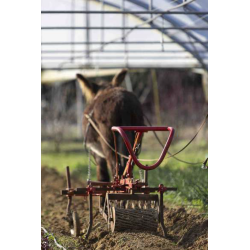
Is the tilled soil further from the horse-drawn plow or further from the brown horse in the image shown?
the brown horse

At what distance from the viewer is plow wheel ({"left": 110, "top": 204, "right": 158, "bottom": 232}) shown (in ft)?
19.2

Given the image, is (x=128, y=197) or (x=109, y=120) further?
(x=109, y=120)

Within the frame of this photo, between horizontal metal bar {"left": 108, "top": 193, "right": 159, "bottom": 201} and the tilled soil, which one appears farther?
horizontal metal bar {"left": 108, "top": 193, "right": 159, "bottom": 201}

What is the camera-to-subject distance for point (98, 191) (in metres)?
6.45

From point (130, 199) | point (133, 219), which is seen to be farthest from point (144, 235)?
point (130, 199)

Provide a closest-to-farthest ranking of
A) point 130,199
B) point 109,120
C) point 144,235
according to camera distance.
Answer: point 144,235
point 130,199
point 109,120

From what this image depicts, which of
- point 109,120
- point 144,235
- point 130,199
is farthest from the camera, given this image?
point 109,120

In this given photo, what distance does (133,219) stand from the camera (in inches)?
232

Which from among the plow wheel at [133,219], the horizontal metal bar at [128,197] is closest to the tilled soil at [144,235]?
the plow wheel at [133,219]

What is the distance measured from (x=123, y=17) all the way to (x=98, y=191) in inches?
204

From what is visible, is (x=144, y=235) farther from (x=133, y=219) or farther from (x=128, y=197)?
(x=128, y=197)

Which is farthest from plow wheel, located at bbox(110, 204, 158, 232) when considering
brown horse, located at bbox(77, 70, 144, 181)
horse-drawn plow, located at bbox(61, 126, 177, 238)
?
brown horse, located at bbox(77, 70, 144, 181)

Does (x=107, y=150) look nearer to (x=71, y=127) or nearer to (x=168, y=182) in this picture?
(x=168, y=182)

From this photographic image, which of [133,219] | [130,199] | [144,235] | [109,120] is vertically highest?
[109,120]
